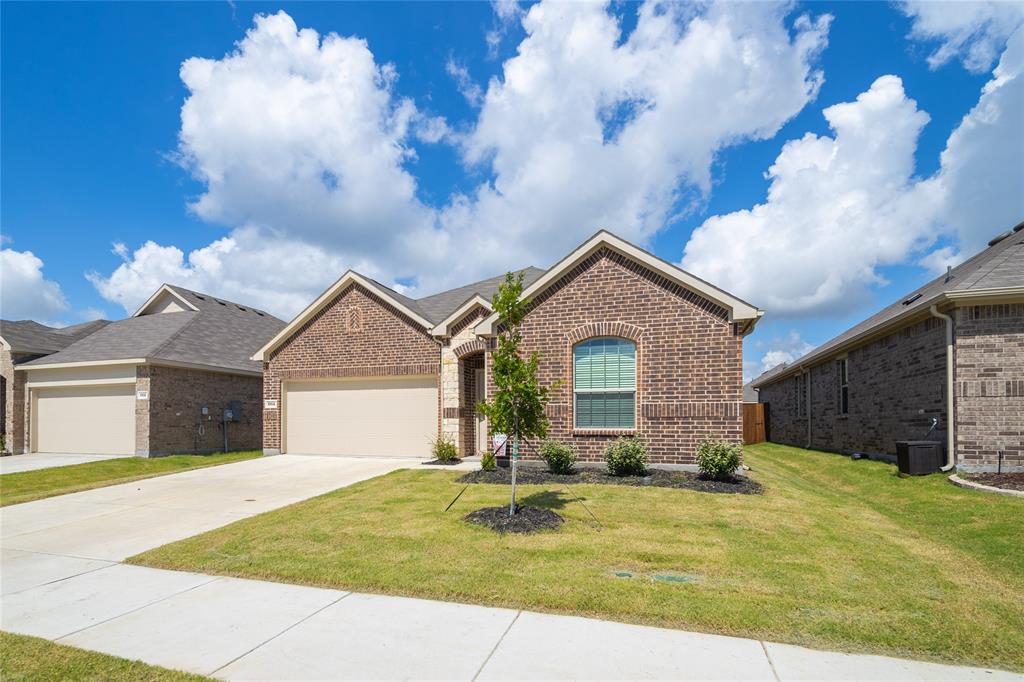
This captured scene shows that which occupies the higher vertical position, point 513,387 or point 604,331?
point 604,331

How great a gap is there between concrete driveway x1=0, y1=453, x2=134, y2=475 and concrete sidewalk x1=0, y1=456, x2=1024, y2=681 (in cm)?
1182

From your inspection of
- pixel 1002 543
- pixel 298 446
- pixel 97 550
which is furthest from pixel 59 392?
pixel 1002 543

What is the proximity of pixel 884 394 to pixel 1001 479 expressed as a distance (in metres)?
4.78

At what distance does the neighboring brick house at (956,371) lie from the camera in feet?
36.2

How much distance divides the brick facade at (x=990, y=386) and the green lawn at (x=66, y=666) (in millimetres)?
13980

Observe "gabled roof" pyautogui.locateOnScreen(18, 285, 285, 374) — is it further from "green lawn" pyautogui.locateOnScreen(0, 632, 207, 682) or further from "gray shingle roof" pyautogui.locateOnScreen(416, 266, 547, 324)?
"green lawn" pyautogui.locateOnScreen(0, 632, 207, 682)

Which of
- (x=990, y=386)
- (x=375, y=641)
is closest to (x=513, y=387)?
(x=375, y=641)

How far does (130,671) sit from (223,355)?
63.8ft

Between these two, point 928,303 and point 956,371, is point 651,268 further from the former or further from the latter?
point 956,371

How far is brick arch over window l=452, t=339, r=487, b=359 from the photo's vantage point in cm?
1545

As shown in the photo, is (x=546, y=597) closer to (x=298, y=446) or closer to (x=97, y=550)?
(x=97, y=550)

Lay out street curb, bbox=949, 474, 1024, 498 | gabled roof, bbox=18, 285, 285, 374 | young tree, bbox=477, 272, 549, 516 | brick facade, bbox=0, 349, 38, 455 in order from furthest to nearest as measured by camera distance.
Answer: brick facade, bbox=0, 349, 38, 455 < gabled roof, bbox=18, 285, 285, 374 < street curb, bbox=949, 474, 1024, 498 < young tree, bbox=477, 272, 549, 516

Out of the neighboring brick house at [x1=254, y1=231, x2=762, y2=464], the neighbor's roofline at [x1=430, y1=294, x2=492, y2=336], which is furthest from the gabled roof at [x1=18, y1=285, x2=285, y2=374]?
the neighbor's roofline at [x1=430, y1=294, x2=492, y2=336]

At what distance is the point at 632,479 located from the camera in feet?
35.4
